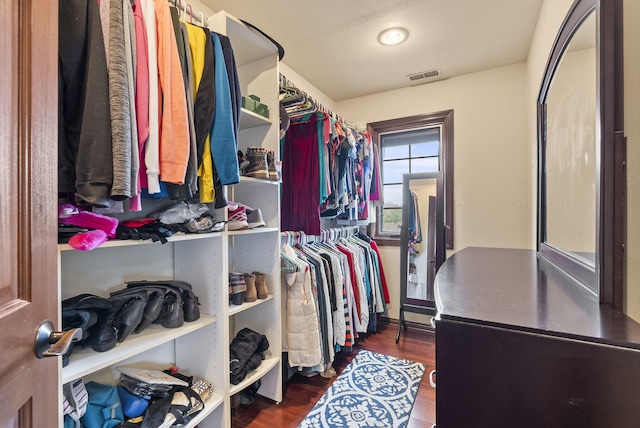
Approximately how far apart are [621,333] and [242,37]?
1832 mm

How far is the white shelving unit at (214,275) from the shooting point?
1131 millimetres

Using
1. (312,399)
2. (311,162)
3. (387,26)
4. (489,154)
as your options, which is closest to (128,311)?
(312,399)

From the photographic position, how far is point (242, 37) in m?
1.54

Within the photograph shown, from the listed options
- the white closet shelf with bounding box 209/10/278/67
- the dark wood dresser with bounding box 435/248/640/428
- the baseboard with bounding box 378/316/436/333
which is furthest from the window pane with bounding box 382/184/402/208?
the dark wood dresser with bounding box 435/248/640/428

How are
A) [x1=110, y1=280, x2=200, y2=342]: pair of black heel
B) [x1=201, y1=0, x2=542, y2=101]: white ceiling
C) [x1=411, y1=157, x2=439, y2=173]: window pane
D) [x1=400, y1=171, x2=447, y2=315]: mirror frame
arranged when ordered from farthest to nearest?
[x1=411, y1=157, x2=439, y2=173]: window pane → [x1=400, y1=171, x2=447, y2=315]: mirror frame → [x1=201, y1=0, x2=542, y2=101]: white ceiling → [x1=110, y1=280, x2=200, y2=342]: pair of black heel

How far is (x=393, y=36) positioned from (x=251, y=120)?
1.27 meters

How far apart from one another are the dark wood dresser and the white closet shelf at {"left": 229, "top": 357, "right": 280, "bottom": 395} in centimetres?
117

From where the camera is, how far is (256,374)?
1562 millimetres

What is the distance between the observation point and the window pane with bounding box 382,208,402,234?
10.3ft

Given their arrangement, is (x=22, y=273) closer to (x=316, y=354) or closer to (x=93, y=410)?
(x=93, y=410)

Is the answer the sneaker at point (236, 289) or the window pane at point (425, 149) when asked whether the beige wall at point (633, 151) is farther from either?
the window pane at point (425, 149)

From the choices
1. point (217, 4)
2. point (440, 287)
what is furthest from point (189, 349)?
point (217, 4)

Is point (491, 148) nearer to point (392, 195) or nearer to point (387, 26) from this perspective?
point (392, 195)

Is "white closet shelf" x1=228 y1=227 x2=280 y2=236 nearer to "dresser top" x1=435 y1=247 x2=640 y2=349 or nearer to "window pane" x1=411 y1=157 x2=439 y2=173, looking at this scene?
"dresser top" x1=435 y1=247 x2=640 y2=349
